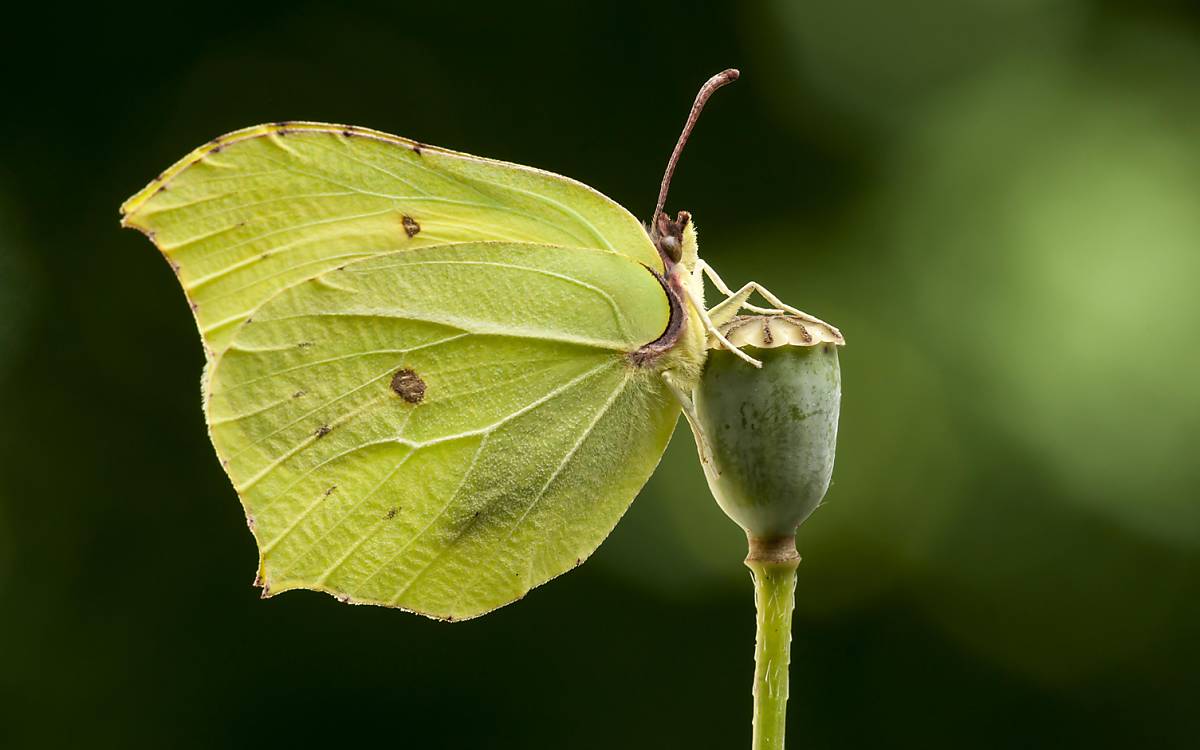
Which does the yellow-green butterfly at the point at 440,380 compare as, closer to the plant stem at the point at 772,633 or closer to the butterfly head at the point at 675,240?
the butterfly head at the point at 675,240

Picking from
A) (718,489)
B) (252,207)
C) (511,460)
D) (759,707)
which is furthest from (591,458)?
(252,207)

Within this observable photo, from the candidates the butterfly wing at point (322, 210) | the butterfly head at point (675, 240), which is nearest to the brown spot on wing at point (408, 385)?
the butterfly wing at point (322, 210)

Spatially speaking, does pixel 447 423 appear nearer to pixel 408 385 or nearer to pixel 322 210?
pixel 408 385

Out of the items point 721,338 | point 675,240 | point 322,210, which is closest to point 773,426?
point 721,338

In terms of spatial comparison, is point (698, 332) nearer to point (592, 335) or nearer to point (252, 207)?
point (592, 335)

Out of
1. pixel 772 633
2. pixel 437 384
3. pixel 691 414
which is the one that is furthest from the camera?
pixel 437 384

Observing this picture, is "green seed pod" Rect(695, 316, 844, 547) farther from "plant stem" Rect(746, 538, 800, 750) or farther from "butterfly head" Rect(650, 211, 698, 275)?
"butterfly head" Rect(650, 211, 698, 275)
